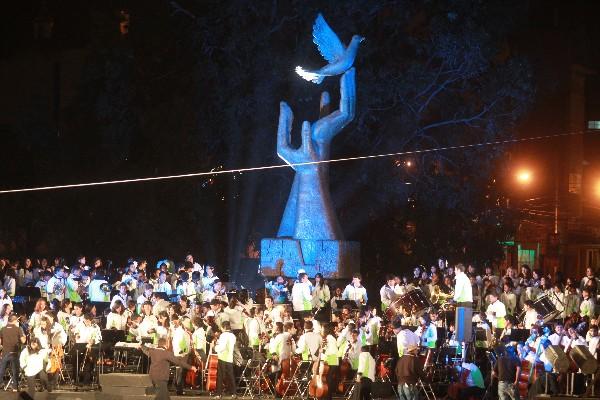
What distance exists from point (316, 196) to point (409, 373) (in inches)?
593

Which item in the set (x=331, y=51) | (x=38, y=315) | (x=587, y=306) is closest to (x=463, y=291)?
(x=587, y=306)

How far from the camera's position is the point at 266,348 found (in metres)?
25.1

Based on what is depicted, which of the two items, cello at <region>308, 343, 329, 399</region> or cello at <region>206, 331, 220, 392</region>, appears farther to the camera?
cello at <region>206, 331, 220, 392</region>

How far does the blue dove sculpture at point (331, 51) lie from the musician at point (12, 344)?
1544cm

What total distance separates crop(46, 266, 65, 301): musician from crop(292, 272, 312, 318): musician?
21.9 feet

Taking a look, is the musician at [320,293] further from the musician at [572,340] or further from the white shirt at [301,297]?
the musician at [572,340]

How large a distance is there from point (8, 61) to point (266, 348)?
38.0 metres

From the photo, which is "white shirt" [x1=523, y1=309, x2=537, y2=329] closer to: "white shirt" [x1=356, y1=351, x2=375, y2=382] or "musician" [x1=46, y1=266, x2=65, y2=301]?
"white shirt" [x1=356, y1=351, x2=375, y2=382]

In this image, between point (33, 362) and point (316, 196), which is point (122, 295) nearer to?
point (33, 362)

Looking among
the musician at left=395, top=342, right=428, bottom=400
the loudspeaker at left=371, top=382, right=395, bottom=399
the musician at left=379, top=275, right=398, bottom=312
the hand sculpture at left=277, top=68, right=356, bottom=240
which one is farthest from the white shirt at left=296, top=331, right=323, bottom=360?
the hand sculpture at left=277, top=68, right=356, bottom=240

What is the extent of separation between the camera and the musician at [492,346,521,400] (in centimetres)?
2198

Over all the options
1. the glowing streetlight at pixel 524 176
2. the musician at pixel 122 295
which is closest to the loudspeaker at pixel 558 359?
the musician at pixel 122 295

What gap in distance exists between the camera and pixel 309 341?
23.4 m

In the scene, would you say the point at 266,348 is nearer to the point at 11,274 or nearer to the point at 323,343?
the point at 323,343
